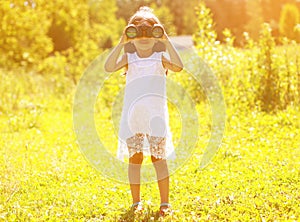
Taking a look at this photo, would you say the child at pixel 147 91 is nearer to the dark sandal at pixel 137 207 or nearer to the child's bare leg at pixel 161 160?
the child's bare leg at pixel 161 160

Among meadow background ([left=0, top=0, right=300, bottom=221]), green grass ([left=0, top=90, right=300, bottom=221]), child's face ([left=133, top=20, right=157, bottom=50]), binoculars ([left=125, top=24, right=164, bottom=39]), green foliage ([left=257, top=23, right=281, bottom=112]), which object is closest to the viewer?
binoculars ([left=125, top=24, right=164, bottom=39])

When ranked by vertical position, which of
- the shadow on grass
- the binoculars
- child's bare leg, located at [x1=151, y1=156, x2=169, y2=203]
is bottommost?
the shadow on grass

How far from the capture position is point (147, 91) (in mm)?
4645

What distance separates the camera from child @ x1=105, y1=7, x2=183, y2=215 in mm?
4637

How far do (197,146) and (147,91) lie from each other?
3654 mm

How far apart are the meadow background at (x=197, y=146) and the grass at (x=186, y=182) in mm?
13

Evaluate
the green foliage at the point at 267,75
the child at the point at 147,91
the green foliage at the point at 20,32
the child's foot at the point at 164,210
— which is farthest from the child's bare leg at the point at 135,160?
the green foliage at the point at 20,32

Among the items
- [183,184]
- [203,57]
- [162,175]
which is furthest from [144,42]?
[203,57]

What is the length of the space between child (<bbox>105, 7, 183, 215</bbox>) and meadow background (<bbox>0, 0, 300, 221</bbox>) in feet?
2.35

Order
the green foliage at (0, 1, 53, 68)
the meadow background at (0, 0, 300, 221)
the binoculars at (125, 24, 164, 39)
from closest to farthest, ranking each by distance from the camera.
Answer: the binoculars at (125, 24, 164, 39) → the meadow background at (0, 0, 300, 221) → the green foliage at (0, 1, 53, 68)

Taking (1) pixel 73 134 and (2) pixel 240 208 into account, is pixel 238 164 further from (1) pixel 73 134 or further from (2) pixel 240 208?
(1) pixel 73 134

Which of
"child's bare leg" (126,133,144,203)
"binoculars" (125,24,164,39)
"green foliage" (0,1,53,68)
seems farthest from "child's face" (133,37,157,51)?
"green foliage" (0,1,53,68)

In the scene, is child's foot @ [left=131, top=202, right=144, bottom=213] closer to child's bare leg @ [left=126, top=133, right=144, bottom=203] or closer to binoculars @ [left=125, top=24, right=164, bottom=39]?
child's bare leg @ [left=126, top=133, right=144, bottom=203]

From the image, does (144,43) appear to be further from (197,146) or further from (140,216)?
(197,146)
